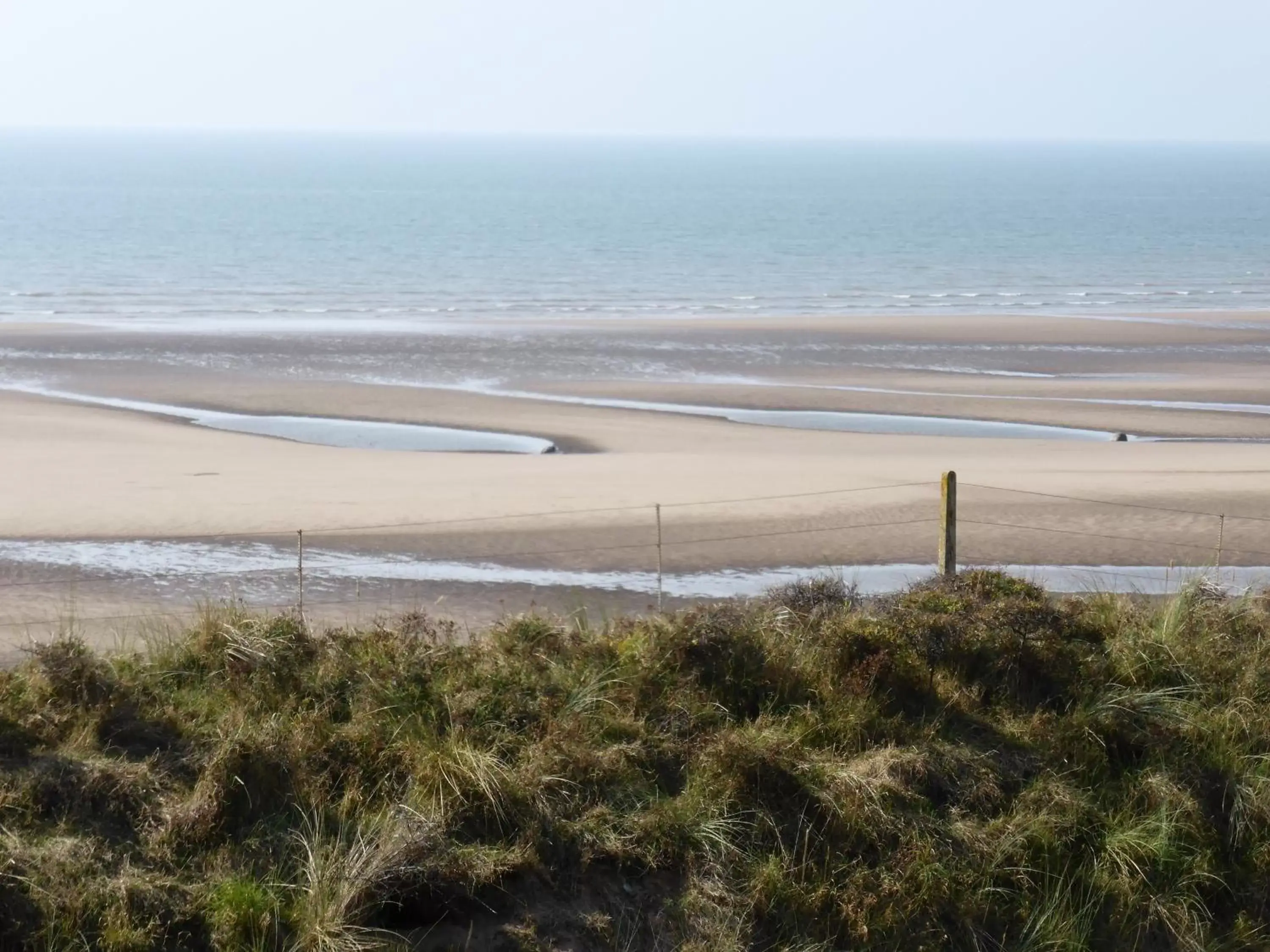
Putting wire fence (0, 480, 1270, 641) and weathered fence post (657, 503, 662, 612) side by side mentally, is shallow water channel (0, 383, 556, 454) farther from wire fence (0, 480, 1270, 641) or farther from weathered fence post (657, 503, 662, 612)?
weathered fence post (657, 503, 662, 612)

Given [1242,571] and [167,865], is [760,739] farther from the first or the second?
[1242,571]

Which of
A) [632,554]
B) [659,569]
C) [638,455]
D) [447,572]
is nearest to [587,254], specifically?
[638,455]

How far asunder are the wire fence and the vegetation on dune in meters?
4.52

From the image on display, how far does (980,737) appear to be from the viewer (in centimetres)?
904

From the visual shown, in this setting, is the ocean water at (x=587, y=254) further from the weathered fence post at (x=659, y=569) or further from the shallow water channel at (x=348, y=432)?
the weathered fence post at (x=659, y=569)

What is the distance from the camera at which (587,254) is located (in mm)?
65125

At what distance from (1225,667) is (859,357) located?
85.1 feet

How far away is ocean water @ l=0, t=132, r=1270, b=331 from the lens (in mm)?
47250

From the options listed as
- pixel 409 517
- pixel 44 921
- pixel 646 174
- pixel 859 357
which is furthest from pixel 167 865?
pixel 646 174

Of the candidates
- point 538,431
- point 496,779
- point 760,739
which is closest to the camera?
point 496,779

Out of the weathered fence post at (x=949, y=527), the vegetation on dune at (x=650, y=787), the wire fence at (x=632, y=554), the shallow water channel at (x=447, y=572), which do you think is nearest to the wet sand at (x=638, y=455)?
the wire fence at (x=632, y=554)

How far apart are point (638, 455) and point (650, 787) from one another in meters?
14.6

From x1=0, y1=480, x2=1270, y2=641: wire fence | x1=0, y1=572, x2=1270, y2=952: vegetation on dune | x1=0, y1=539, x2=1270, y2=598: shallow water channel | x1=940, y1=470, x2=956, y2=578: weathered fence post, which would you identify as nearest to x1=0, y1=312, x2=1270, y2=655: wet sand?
x1=0, y1=480, x2=1270, y2=641: wire fence

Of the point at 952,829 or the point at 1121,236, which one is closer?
the point at 952,829
